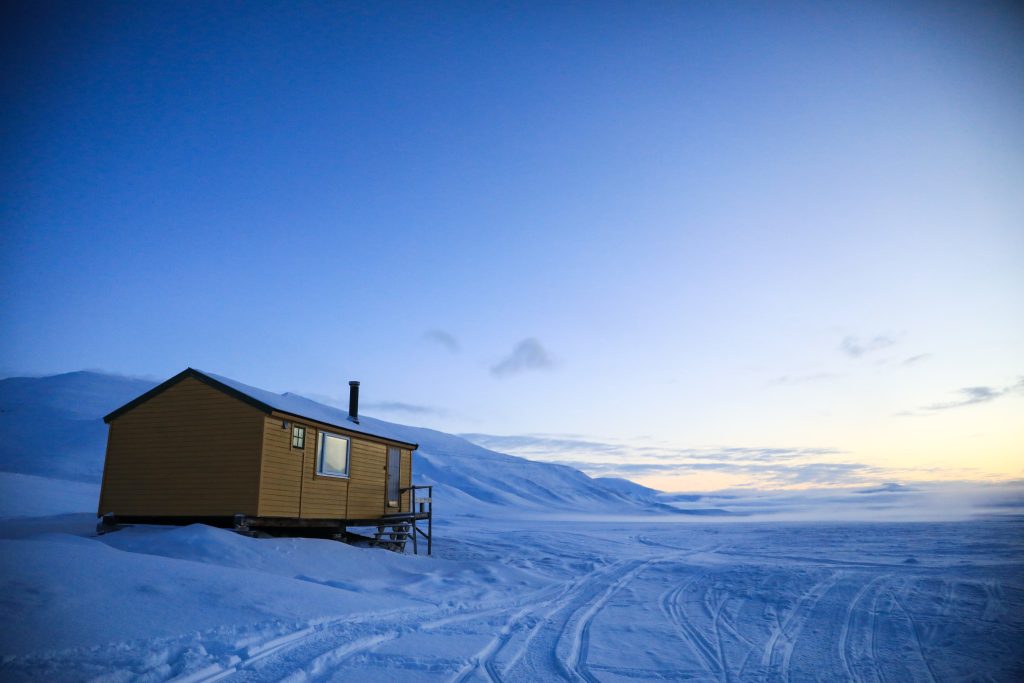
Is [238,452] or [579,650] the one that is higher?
[238,452]

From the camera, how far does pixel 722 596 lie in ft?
48.4

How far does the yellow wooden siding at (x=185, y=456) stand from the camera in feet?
56.1

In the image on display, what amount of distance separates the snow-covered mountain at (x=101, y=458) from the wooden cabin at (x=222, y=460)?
110 feet

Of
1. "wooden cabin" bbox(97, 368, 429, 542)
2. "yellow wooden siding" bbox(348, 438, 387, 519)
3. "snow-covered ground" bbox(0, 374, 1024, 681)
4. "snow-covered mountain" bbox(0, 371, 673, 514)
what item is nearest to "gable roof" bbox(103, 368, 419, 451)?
"wooden cabin" bbox(97, 368, 429, 542)

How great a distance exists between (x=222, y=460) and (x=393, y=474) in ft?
25.7

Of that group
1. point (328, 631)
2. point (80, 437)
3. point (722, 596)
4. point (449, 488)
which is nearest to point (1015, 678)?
point (722, 596)

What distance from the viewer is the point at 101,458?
65.0 meters

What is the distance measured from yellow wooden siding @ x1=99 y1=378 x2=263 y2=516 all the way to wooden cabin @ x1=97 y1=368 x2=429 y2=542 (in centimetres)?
3

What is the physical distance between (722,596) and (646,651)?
6357mm

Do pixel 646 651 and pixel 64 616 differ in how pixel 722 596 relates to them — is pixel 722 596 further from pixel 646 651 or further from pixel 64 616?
pixel 64 616

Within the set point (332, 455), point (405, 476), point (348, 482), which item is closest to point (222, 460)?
point (332, 455)

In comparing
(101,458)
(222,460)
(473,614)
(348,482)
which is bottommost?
(473,614)

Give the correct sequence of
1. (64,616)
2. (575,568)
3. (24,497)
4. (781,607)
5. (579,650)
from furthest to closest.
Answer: (24,497)
(575,568)
(781,607)
(579,650)
(64,616)

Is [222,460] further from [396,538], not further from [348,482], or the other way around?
[396,538]
